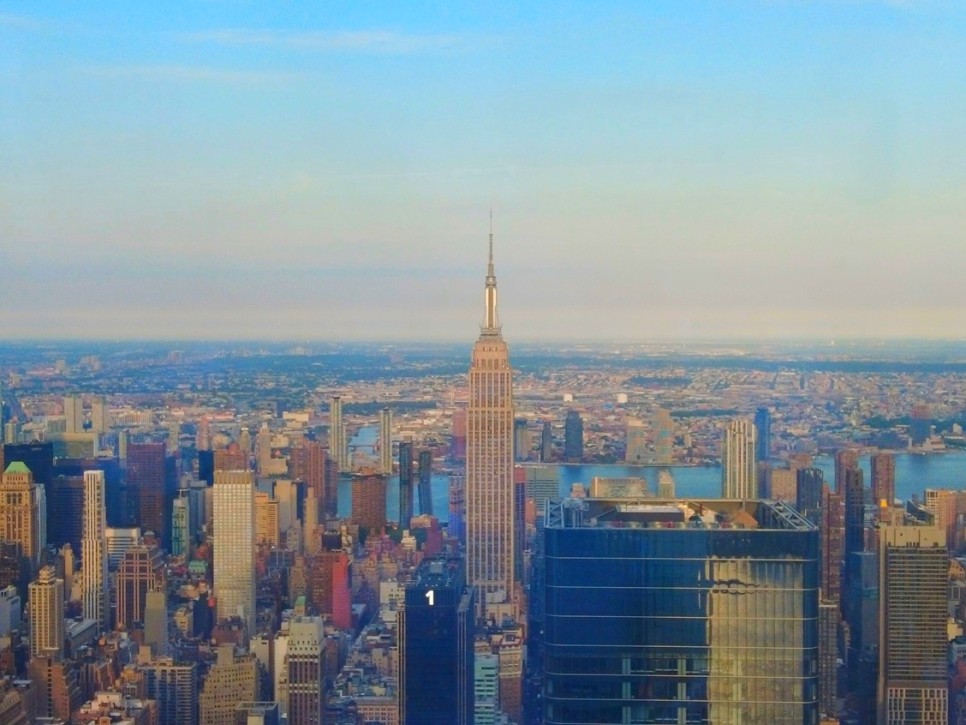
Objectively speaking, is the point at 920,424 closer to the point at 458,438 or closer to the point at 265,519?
the point at 458,438

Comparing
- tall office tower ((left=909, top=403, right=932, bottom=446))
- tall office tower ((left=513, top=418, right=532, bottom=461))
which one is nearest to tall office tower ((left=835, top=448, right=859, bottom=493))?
tall office tower ((left=909, top=403, right=932, bottom=446))

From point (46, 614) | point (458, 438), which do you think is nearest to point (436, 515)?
A: point (458, 438)

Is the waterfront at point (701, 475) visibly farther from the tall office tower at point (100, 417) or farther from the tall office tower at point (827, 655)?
the tall office tower at point (100, 417)

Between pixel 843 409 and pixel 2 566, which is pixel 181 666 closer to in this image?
pixel 2 566

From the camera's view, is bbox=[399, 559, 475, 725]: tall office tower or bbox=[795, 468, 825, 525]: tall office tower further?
bbox=[399, 559, 475, 725]: tall office tower

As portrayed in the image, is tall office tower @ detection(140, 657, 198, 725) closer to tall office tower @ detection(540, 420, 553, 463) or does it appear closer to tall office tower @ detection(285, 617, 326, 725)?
tall office tower @ detection(285, 617, 326, 725)

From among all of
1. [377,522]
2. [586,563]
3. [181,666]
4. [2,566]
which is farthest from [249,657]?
[586,563]

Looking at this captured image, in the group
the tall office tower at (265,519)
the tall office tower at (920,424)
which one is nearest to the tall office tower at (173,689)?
the tall office tower at (265,519)

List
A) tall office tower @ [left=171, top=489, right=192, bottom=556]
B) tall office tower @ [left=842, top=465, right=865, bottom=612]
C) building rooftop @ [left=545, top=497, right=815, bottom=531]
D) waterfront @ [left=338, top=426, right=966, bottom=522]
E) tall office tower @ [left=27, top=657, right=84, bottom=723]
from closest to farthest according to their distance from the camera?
building rooftop @ [left=545, top=497, right=815, bottom=531]
waterfront @ [left=338, top=426, right=966, bottom=522]
tall office tower @ [left=842, top=465, right=865, bottom=612]
tall office tower @ [left=27, top=657, right=84, bottom=723]
tall office tower @ [left=171, top=489, right=192, bottom=556]
